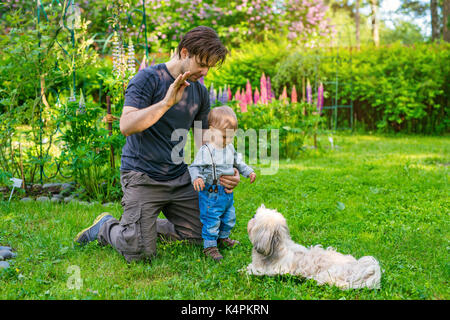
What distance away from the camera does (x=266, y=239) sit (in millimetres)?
2797

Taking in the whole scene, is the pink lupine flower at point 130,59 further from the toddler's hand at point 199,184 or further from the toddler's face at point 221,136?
the toddler's hand at point 199,184

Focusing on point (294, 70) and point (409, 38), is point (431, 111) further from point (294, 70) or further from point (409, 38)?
point (409, 38)

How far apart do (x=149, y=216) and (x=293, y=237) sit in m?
1.34

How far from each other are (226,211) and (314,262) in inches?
36.1

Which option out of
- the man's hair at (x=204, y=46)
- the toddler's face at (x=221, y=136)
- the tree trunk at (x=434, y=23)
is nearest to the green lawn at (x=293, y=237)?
the toddler's face at (x=221, y=136)

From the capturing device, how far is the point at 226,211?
3.53 meters

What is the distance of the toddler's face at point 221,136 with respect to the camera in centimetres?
344

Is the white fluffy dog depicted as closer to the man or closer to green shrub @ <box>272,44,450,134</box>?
the man

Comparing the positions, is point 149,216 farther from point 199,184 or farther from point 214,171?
point 214,171

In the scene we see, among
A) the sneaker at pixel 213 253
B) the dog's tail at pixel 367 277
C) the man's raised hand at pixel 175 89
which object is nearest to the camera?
the dog's tail at pixel 367 277

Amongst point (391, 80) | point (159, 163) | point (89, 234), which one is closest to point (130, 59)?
point (159, 163)

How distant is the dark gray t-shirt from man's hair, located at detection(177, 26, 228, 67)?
35 cm

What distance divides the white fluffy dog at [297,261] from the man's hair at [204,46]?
1.22 meters

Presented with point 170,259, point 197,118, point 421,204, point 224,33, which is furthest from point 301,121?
point 224,33
